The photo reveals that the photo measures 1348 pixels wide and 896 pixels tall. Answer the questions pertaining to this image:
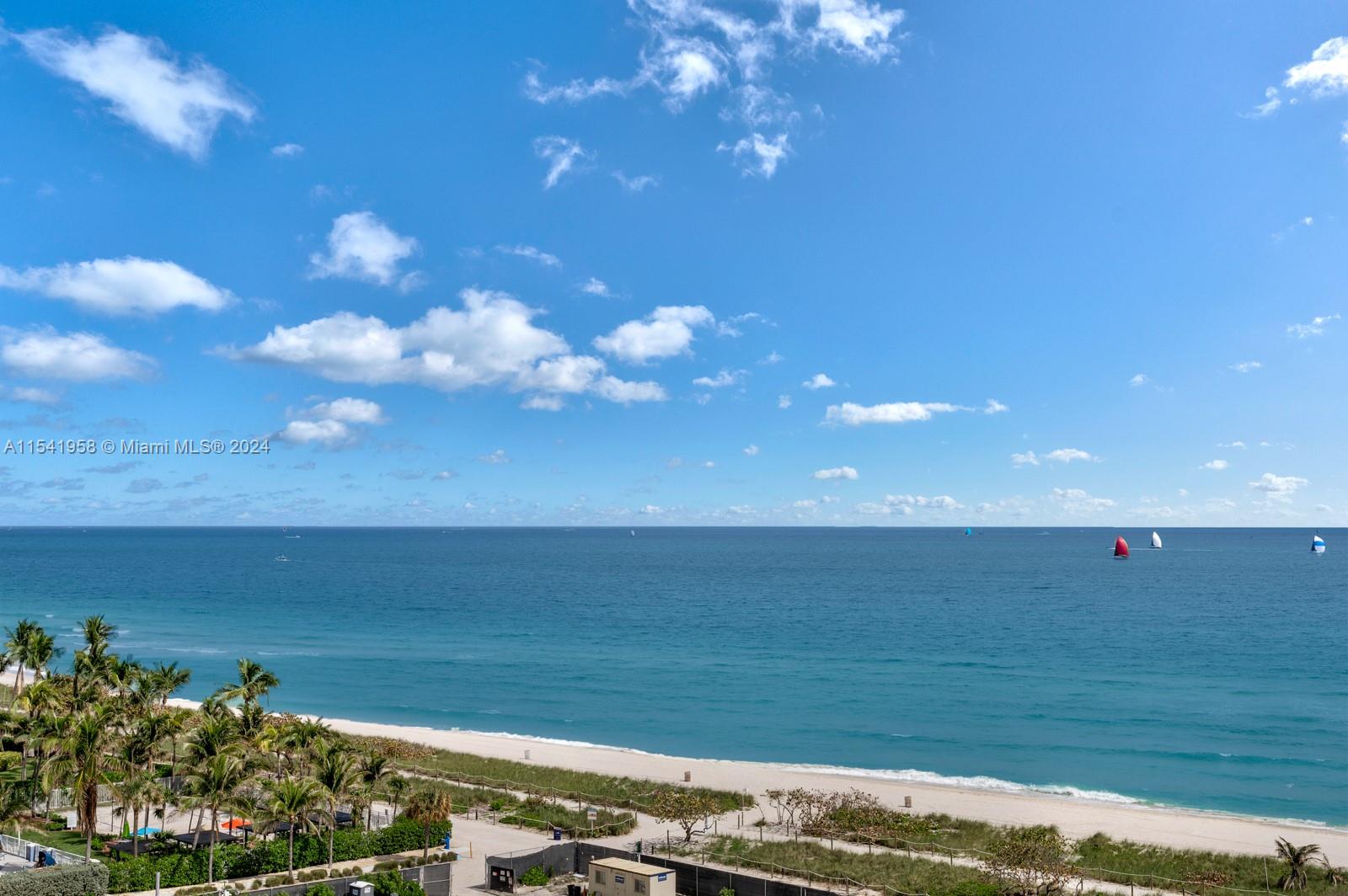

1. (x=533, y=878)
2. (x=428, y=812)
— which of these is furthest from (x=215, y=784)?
(x=533, y=878)

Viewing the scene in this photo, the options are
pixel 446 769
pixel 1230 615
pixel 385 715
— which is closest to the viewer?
pixel 446 769

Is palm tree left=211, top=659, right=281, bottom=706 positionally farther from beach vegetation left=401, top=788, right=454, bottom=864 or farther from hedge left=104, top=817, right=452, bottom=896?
beach vegetation left=401, top=788, right=454, bottom=864

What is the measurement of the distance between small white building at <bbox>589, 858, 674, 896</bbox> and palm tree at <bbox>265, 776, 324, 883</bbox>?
32.7 ft

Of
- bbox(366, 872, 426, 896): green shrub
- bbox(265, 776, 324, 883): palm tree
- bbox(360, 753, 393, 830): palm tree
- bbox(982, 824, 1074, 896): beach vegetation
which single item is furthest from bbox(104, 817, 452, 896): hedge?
bbox(982, 824, 1074, 896): beach vegetation

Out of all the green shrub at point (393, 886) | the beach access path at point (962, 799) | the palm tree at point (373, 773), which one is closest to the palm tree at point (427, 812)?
the palm tree at point (373, 773)

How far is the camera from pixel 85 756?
105 ft

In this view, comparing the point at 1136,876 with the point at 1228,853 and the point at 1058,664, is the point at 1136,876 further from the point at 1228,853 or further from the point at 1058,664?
the point at 1058,664

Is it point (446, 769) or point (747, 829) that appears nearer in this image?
point (747, 829)

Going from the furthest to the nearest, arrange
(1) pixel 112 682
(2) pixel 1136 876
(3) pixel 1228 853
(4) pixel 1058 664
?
(4) pixel 1058 664 < (1) pixel 112 682 < (3) pixel 1228 853 < (2) pixel 1136 876

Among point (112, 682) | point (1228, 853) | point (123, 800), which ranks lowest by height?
point (1228, 853)

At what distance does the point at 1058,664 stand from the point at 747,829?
58871 mm

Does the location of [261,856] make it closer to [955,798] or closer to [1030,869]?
[1030,869]

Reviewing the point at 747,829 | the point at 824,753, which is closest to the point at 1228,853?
the point at 747,829

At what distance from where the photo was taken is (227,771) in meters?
30.4
